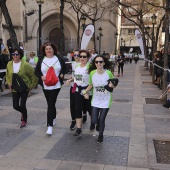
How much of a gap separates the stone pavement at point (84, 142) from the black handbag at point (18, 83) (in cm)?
95

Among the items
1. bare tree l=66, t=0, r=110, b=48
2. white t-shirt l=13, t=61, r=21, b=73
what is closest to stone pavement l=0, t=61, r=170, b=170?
white t-shirt l=13, t=61, r=21, b=73

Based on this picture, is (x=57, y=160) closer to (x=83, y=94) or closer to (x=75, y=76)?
(x=83, y=94)

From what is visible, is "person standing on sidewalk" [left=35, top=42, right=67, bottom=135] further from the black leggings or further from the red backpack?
the black leggings

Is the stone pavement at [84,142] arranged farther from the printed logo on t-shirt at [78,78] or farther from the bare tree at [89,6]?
the bare tree at [89,6]

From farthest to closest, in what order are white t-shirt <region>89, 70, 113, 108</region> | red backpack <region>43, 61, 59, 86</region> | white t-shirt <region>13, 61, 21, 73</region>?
white t-shirt <region>13, 61, 21, 73</region> → red backpack <region>43, 61, 59, 86</region> → white t-shirt <region>89, 70, 113, 108</region>

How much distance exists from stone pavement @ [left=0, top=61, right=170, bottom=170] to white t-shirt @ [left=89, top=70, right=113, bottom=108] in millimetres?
803

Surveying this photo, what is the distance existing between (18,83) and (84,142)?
201 centimetres

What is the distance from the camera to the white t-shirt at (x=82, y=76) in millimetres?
5844

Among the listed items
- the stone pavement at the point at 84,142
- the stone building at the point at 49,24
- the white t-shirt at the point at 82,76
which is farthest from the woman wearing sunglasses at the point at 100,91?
the stone building at the point at 49,24

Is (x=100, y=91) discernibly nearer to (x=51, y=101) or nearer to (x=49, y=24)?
(x=51, y=101)

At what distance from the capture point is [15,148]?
5.24 metres

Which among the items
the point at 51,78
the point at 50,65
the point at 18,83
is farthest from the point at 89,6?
the point at 51,78

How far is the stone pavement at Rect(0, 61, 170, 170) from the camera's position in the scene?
454cm

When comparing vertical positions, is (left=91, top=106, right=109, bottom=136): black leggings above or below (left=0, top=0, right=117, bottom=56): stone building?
below
